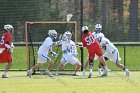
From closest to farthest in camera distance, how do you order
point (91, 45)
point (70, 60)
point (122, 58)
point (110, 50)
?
1. point (91, 45)
2. point (110, 50)
3. point (70, 60)
4. point (122, 58)

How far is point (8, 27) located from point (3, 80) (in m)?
2.56

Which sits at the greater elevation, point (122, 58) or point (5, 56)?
point (5, 56)

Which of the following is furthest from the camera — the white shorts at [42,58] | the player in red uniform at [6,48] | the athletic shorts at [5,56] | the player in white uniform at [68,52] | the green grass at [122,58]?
the green grass at [122,58]

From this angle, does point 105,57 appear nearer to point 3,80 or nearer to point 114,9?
point 3,80

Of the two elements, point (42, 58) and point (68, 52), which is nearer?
point (42, 58)

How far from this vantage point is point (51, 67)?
2252 cm

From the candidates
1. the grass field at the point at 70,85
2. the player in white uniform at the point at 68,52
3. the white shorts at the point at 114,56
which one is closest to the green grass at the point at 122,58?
the white shorts at the point at 114,56

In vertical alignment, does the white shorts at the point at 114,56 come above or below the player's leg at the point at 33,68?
above

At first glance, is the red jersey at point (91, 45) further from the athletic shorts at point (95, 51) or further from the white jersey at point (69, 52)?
the white jersey at point (69, 52)

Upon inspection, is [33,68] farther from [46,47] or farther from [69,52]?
[69,52]

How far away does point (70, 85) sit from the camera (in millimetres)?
18312

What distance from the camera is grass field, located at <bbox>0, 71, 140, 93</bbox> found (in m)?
16.9

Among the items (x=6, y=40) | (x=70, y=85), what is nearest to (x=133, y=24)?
(x=6, y=40)

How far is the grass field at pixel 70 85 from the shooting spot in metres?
16.9
